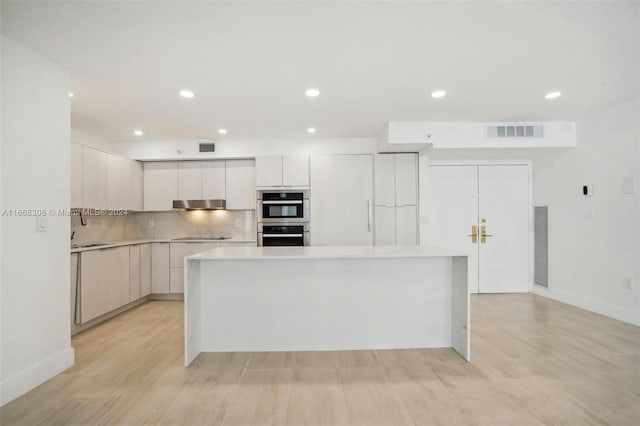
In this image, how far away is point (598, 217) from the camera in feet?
12.3

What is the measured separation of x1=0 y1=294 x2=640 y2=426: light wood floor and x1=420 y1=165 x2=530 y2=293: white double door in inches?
72.1

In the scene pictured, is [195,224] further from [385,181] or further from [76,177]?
[385,181]

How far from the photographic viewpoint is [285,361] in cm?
252

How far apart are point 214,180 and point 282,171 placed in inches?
45.5

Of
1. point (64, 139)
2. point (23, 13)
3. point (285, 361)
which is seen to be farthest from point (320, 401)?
point (23, 13)

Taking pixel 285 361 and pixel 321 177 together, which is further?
pixel 321 177

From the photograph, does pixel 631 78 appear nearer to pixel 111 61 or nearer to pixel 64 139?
pixel 111 61

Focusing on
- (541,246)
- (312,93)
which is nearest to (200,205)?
(312,93)

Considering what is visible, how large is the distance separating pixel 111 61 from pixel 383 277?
113 inches

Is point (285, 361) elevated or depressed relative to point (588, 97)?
depressed

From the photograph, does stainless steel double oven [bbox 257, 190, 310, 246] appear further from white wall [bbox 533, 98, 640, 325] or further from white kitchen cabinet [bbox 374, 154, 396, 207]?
white wall [bbox 533, 98, 640, 325]

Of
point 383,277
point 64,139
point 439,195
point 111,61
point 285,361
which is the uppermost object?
point 111,61

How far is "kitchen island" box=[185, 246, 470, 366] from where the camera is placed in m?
2.71

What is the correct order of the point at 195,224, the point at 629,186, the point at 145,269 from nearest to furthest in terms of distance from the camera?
the point at 629,186 → the point at 145,269 → the point at 195,224
